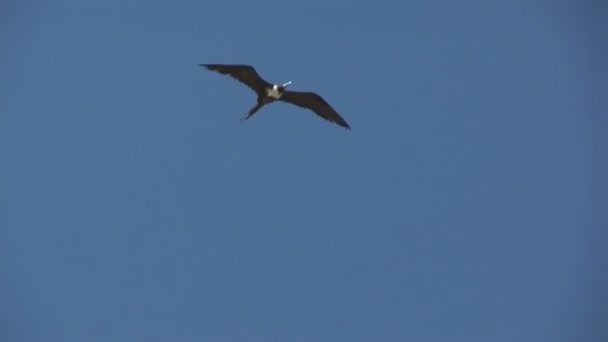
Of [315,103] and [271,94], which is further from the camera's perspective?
[315,103]

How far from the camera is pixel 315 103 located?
2184 cm

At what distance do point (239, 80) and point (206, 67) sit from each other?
2.22 ft

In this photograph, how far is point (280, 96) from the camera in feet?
70.4

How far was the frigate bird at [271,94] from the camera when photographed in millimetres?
20781

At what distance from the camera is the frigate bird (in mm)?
20781

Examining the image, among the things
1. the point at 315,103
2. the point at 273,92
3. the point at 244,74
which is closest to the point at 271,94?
the point at 273,92

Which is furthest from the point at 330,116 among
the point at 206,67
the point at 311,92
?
the point at 206,67

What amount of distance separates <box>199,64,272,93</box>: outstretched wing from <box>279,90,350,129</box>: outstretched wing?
589mm

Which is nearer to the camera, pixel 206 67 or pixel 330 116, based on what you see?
pixel 206 67

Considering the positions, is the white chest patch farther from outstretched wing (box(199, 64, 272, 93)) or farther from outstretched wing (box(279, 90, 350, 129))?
outstretched wing (box(279, 90, 350, 129))

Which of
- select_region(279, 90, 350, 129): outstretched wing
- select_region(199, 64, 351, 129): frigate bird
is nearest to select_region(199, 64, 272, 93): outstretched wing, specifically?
select_region(199, 64, 351, 129): frigate bird

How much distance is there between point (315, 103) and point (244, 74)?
1.45 meters

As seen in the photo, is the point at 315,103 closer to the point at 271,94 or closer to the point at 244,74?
the point at 271,94

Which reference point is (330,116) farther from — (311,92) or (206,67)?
(206,67)
